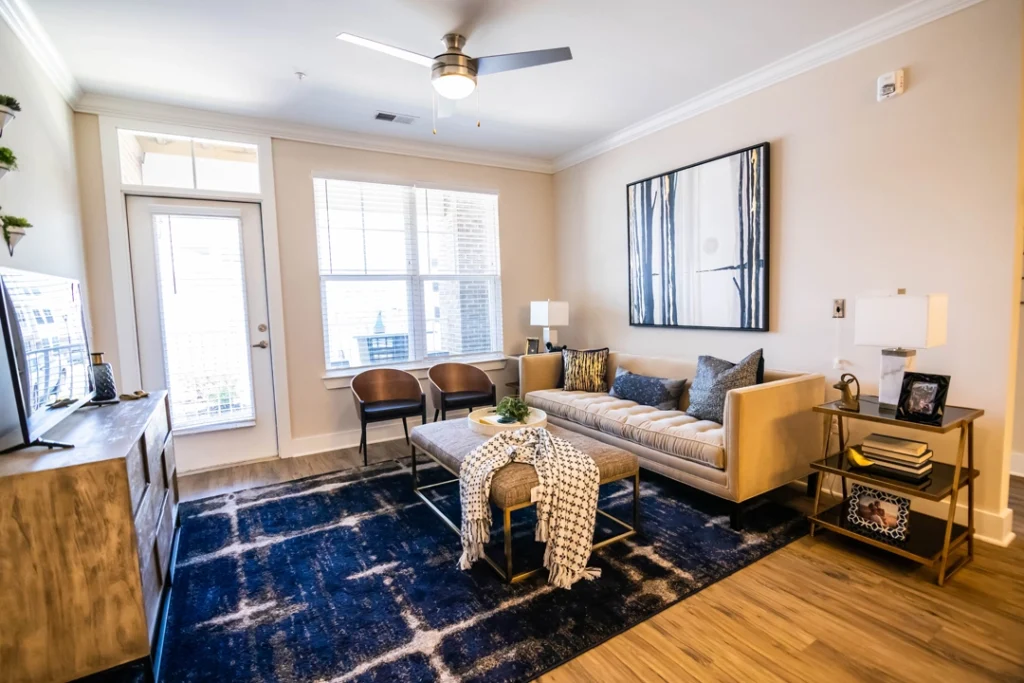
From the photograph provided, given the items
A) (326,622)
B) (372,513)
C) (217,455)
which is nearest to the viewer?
(326,622)

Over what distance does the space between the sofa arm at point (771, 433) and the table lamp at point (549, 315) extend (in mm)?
2244

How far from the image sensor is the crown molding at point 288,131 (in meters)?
3.38

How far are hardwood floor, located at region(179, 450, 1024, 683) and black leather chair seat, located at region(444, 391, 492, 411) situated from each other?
8.04 feet

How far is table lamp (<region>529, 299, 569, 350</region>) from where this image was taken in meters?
4.68

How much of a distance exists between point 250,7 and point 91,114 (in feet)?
6.29

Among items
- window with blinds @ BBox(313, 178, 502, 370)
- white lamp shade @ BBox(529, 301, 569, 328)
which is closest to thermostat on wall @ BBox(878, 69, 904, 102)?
white lamp shade @ BBox(529, 301, 569, 328)

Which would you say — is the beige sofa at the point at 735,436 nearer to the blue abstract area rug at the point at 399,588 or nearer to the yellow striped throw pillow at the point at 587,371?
the blue abstract area rug at the point at 399,588

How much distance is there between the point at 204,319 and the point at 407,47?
253 cm

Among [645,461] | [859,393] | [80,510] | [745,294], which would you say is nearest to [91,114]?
[80,510]

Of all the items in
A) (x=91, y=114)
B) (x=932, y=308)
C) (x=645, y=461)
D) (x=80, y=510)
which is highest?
(x=91, y=114)

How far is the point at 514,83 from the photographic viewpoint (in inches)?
128

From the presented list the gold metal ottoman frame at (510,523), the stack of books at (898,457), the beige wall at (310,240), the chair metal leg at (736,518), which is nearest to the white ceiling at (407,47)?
the beige wall at (310,240)

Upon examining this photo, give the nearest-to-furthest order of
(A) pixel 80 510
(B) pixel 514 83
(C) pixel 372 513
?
1. (A) pixel 80 510
2. (C) pixel 372 513
3. (B) pixel 514 83

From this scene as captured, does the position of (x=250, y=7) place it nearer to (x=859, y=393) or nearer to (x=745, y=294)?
(x=745, y=294)
